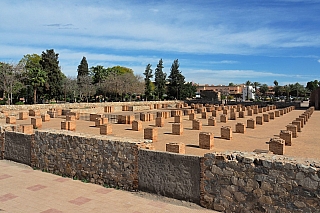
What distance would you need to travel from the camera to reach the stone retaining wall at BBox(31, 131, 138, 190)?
24.2 feet

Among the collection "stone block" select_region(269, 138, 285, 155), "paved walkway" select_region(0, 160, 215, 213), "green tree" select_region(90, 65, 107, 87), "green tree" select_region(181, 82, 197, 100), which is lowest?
"paved walkway" select_region(0, 160, 215, 213)

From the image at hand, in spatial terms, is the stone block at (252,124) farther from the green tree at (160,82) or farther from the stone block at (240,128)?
the green tree at (160,82)

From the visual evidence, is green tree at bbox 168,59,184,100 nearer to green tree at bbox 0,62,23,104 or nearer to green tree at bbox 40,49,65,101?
green tree at bbox 40,49,65,101

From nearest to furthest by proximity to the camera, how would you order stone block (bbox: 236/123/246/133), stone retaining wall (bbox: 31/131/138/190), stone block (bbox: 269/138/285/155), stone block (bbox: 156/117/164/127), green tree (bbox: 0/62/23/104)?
stone retaining wall (bbox: 31/131/138/190), stone block (bbox: 269/138/285/155), stone block (bbox: 236/123/246/133), stone block (bbox: 156/117/164/127), green tree (bbox: 0/62/23/104)

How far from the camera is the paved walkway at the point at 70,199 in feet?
20.1

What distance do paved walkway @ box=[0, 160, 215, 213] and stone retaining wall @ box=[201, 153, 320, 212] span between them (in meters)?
0.56

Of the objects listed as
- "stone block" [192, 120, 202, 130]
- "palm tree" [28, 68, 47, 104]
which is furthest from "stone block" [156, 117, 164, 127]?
"palm tree" [28, 68, 47, 104]

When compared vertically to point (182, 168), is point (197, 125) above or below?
below

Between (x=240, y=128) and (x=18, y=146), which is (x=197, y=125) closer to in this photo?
(x=240, y=128)

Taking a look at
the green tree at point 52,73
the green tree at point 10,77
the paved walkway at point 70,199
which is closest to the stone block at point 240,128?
the paved walkway at point 70,199

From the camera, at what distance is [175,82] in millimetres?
74750

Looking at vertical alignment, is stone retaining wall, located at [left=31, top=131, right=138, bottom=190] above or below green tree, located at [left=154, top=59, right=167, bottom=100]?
below

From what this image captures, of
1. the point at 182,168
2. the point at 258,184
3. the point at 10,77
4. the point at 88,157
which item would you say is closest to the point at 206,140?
the point at 88,157

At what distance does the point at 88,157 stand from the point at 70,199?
162 centimetres
